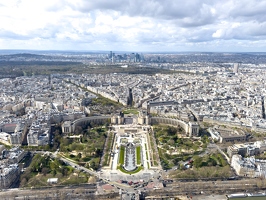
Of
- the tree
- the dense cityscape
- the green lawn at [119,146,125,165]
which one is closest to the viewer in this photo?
the dense cityscape

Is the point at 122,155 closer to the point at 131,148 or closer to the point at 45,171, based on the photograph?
the point at 131,148

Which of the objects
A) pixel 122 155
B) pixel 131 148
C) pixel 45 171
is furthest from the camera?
pixel 131 148

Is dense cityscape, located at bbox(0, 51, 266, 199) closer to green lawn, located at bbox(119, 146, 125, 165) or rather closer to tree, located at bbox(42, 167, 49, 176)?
green lawn, located at bbox(119, 146, 125, 165)

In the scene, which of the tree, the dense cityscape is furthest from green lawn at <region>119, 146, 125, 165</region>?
the tree

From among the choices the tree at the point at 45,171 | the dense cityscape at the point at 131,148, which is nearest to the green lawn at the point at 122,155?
the dense cityscape at the point at 131,148

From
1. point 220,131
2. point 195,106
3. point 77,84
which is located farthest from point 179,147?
point 77,84

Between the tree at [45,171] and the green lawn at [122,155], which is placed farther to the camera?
the green lawn at [122,155]

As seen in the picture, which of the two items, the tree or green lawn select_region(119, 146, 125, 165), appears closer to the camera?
the tree

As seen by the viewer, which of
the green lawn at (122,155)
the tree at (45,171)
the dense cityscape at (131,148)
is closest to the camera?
the dense cityscape at (131,148)

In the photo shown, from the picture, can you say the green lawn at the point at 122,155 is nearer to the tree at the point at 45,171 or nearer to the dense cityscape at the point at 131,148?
the dense cityscape at the point at 131,148

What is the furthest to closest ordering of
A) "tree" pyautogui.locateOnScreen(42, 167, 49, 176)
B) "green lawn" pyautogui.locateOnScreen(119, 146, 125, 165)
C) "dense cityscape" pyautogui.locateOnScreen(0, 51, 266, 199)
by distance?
1. "green lawn" pyautogui.locateOnScreen(119, 146, 125, 165)
2. "tree" pyautogui.locateOnScreen(42, 167, 49, 176)
3. "dense cityscape" pyautogui.locateOnScreen(0, 51, 266, 199)

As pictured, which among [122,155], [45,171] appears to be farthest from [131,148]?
[45,171]

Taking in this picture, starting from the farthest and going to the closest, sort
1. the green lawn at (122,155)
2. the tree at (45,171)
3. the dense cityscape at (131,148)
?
the green lawn at (122,155)
the tree at (45,171)
the dense cityscape at (131,148)
